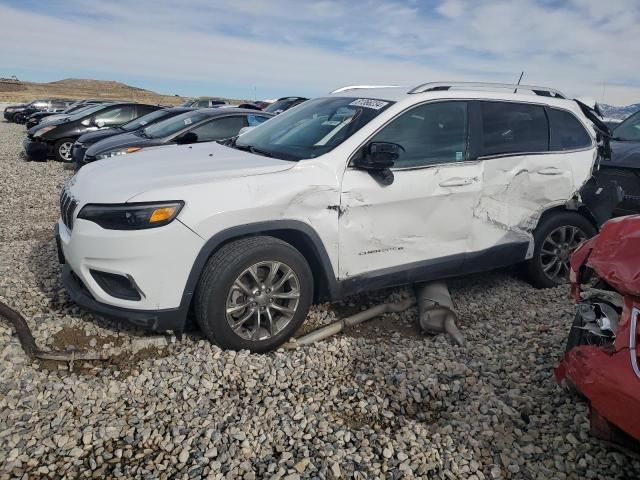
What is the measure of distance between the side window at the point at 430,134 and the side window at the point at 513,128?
243 millimetres

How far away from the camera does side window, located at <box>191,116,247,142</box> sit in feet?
28.4

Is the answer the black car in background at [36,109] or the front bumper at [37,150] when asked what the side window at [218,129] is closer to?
the front bumper at [37,150]

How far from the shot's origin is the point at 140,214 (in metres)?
3.01

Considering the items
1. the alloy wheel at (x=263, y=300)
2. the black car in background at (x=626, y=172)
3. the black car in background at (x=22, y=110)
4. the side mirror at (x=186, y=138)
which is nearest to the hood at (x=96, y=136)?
the side mirror at (x=186, y=138)

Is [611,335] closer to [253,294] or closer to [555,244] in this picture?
[253,294]

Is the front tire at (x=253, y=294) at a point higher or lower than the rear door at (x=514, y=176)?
lower

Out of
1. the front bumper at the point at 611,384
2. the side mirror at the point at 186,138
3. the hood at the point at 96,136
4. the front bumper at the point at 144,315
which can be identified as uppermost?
the side mirror at the point at 186,138

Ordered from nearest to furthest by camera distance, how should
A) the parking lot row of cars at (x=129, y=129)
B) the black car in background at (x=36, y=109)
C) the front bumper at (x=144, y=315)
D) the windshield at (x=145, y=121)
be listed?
1. the front bumper at (x=144, y=315)
2. the parking lot row of cars at (x=129, y=129)
3. the windshield at (x=145, y=121)
4. the black car in background at (x=36, y=109)

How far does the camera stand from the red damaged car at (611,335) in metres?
2.18

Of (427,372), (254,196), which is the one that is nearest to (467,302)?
(427,372)

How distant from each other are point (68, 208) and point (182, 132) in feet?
17.6

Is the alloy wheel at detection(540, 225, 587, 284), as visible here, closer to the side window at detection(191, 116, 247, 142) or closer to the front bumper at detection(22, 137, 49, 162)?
the side window at detection(191, 116, 247, 142)

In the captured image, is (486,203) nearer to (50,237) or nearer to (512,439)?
(512,439)

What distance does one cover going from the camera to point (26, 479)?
91.5 inches
